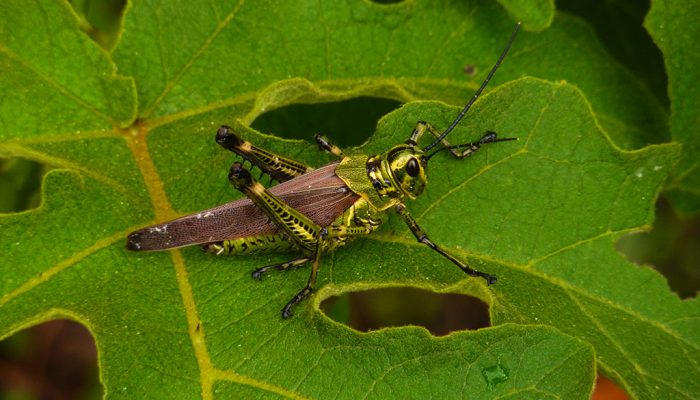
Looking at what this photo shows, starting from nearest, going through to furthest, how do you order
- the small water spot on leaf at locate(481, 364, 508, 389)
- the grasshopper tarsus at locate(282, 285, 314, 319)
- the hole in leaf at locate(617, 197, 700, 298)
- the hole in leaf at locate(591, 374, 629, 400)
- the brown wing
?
the small water spot on leaf at locate(481, 364, 508, 389), the grasshopper tarsus at locate(282, 285, 314, 319), the brown wing, the hole in leaf at locate(591, 374, 629, 400), the hole in leaf at locate(617, 197, 700, 298)

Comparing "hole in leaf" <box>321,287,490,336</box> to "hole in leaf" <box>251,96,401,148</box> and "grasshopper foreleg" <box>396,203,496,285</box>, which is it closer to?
"hole in leaf" <box>251,96,401,148</box>

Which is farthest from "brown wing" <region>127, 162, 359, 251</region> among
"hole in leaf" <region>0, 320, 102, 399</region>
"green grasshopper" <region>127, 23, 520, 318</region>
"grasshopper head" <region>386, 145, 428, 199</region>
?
"hole in leaf" <region>0, 320, 102, 399</region>

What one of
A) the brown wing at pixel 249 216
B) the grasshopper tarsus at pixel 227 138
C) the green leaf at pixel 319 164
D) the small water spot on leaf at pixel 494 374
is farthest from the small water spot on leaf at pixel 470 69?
the small water spot on leaf at pixel 494 374

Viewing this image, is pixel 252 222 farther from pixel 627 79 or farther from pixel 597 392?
pixel 597 392

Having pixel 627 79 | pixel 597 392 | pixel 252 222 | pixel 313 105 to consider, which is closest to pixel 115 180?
pixel 252 222

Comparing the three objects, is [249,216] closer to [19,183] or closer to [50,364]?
[19,183]

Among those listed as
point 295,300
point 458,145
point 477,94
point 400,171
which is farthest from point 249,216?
point 477,94

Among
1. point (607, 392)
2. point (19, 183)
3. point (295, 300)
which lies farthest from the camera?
point (607, 392)
